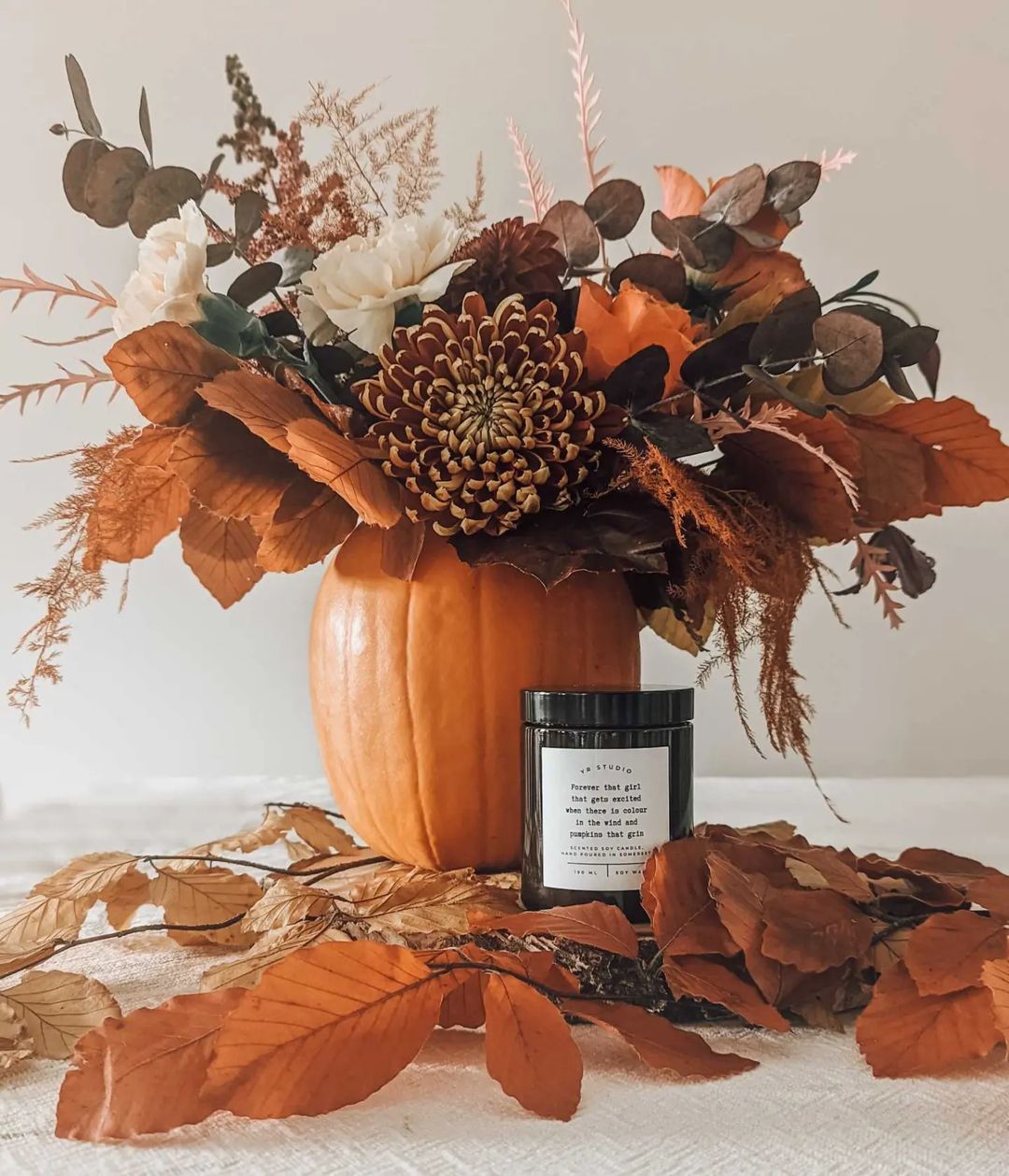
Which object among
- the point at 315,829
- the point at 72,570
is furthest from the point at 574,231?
the point at 315,829

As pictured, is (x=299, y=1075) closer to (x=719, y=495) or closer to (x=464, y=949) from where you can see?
(x=464, y=949)

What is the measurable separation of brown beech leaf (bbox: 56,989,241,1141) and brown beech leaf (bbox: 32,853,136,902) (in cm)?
22

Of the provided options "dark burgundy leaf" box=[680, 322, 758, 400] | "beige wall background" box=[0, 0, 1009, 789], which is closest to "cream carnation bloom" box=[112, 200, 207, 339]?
"dark burgundy leaf" box=[680, 322, 758, 400]

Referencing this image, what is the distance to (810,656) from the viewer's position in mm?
1421

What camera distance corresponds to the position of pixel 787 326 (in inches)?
23.3

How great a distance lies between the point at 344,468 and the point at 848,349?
0.26 m

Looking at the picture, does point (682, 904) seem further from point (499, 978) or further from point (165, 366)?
point (165, 366)

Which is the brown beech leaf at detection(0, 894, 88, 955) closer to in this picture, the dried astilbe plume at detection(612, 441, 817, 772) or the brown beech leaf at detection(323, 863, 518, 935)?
the brown beech leaf at detection(323, 863, 518, 935)

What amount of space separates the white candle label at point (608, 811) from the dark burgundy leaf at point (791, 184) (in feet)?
1.06

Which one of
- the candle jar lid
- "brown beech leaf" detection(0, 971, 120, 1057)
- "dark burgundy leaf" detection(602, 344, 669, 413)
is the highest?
"dark burgundy leaf" detection(602, 344, 669, 413)

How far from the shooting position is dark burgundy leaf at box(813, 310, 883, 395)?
22.8 inches

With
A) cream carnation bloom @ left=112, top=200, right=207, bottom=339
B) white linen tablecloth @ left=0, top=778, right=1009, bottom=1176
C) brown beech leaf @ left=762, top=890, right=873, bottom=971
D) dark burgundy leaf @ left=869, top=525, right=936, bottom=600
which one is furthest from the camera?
dark burgundy leaf @ left=869, top=525, right=936, bottom=600

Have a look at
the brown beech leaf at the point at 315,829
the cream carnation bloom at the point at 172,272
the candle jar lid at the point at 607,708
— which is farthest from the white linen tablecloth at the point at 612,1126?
the cream carnation bloom at the point at 172,272

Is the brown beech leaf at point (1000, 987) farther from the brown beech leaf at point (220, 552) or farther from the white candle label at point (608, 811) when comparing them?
the brown beech leaf at point (220, 552)
